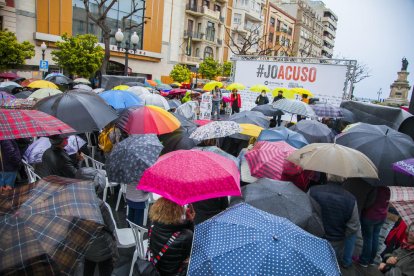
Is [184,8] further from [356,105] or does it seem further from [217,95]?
[356,105]

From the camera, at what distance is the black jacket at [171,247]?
2.69 m

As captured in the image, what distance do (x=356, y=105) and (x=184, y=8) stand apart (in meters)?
35.1

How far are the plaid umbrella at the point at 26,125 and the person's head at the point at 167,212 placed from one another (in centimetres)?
152

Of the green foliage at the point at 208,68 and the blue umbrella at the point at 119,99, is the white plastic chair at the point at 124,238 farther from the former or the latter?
the green foliage at the point at 208,68

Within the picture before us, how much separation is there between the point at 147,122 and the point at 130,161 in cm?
169

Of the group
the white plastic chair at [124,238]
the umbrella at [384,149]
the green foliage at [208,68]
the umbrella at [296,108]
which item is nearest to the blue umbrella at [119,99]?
the white plastic chair at [124,238]

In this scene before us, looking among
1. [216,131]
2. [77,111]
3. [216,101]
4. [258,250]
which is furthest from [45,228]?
[216,101]

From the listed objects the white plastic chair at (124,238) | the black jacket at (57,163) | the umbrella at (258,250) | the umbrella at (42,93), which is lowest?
the white plastic chair at (124,238)

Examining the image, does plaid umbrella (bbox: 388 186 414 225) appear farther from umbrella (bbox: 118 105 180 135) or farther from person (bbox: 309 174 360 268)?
umbrella (bbox: 118 105 180 135)

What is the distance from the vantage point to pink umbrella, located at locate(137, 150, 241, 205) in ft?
9.64

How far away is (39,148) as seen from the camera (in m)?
5.34

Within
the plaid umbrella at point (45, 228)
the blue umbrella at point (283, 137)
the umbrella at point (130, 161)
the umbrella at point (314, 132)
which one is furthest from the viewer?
the umbrella at point (314, 132)

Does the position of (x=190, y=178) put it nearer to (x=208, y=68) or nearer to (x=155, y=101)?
(x=155, y=101)

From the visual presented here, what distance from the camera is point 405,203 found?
2.93m
